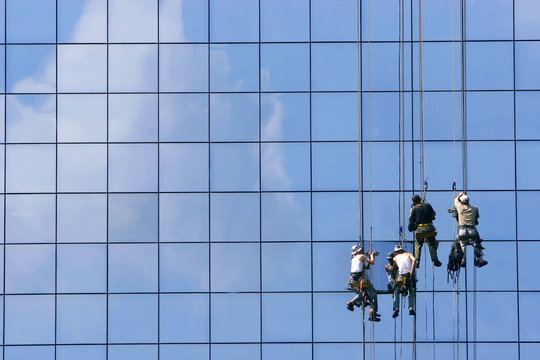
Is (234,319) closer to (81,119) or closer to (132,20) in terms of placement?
(81,119)

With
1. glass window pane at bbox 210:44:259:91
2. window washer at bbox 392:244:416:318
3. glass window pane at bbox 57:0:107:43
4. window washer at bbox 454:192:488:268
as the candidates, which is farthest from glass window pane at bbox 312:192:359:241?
glass window pane at bbox 57:0:107:43

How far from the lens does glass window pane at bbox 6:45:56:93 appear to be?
3103 cm

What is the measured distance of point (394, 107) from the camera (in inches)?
1206

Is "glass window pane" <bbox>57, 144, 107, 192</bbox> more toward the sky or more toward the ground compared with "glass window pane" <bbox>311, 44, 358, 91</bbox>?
more toward the ground

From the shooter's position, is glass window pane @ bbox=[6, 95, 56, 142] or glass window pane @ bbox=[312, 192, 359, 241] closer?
glass window pane @ bbox=[312, 192, 359, 241]

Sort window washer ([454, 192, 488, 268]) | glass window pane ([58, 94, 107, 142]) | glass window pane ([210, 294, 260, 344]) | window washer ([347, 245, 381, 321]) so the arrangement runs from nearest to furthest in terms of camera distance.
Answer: window washer ([454, 192, 488, 268]) → window washer ([347, 245, 381, 321]) → glass window pane ([210, 294, 260, 344]) → glass window pane ([58, 94, 107, 142])

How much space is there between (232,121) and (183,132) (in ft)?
4.39

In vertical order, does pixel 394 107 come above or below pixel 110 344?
above

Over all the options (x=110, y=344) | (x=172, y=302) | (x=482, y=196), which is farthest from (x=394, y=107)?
(x=110, y=344)

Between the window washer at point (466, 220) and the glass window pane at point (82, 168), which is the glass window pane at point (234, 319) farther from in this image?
the window washer at point (466, 220)

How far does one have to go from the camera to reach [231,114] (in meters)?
30.8

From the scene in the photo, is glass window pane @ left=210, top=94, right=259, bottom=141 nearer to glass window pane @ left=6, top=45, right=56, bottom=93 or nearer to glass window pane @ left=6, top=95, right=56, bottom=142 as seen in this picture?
glass window pane @ left=6, top=95, right=56, bottom=142

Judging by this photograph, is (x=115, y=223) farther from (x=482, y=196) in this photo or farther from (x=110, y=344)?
(x=482, y=196)

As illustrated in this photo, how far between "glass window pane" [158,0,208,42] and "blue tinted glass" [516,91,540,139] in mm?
8580
